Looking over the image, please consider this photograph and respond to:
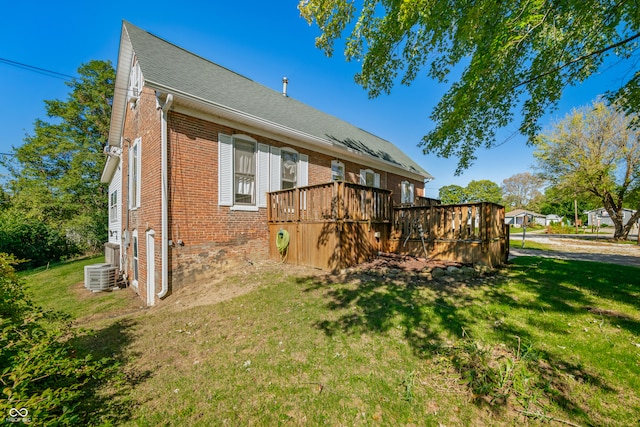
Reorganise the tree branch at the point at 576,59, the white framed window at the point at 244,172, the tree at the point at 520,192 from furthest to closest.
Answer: the tree at the point at 520,192
the white framed window at the point at 244,172
the tree branch at the point at 576,59

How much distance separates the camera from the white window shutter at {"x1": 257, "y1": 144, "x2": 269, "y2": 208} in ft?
26.4

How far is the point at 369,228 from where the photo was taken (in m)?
7.41

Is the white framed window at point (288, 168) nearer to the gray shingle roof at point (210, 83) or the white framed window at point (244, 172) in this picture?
the gray shingle roof at point (210, 83)

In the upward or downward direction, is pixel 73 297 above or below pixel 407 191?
below

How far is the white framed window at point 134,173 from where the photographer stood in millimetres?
7922

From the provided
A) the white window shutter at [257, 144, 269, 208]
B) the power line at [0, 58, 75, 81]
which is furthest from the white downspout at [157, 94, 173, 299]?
the power line at [0, 58, 75, 81]

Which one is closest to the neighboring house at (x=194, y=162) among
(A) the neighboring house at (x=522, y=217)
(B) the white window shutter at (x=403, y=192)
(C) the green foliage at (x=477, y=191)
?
(B) the white window shutter at (x=403, y=192)

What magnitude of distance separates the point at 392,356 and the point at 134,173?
9828mm

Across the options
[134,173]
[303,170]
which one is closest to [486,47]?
[303,170]

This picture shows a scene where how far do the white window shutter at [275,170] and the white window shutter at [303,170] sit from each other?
989 millimetres

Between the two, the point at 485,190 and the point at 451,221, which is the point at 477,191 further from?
the point at 451,221

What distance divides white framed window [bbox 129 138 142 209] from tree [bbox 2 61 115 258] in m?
14.2

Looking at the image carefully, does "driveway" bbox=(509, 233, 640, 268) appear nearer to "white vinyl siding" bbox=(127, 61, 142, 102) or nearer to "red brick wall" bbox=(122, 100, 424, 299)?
"red brick wall" bbox=(122, 100, 424, 299)

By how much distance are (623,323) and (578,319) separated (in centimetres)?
50
